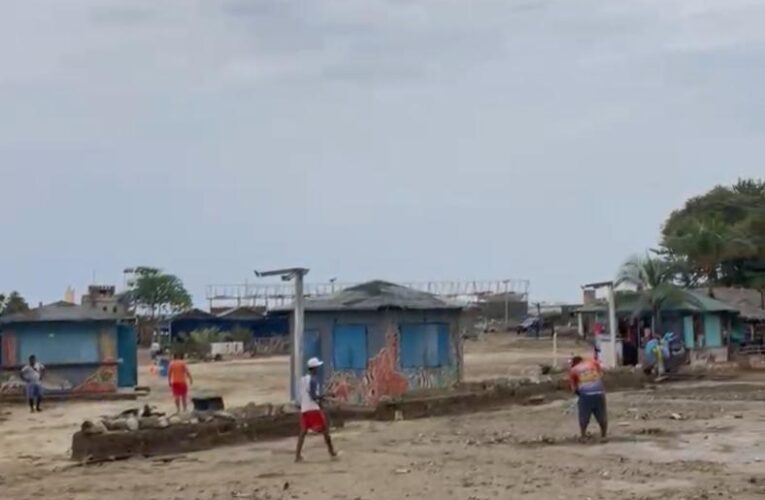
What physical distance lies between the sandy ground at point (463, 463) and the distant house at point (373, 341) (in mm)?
3277

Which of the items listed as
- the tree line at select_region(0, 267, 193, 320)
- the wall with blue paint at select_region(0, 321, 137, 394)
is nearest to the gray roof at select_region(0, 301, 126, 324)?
the wall with blue paint at select_region(0, 321, 137, 394)

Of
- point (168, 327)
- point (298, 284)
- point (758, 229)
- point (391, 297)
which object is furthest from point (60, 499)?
point (168, 327)

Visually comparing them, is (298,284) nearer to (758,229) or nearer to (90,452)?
(90,452)

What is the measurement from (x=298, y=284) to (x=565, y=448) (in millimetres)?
7677

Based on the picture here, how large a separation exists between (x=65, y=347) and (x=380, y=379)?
11425 millimetres

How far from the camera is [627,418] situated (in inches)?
875

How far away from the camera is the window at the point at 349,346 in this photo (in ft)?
89.4

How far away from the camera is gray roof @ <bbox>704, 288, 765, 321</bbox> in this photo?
48022 mm

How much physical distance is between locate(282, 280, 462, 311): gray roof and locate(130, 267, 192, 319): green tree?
7083 cm

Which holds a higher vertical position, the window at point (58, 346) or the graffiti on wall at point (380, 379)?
the window at point (58, 346)

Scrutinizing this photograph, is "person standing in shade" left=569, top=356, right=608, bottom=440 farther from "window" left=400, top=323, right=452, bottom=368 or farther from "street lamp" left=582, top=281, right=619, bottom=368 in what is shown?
"street lamp" left=582, top=281, right=619, bottom=368

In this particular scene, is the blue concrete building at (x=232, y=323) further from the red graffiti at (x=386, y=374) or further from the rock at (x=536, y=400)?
the rock at (x=536, y=400)

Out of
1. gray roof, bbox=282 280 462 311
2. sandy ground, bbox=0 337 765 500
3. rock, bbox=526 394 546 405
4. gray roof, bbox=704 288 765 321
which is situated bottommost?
sandy ground, bbox=0 337 765 500

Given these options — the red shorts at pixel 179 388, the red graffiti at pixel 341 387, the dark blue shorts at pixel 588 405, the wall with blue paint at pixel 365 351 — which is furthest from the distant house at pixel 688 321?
the dark blue shorts at pixel 588 405
